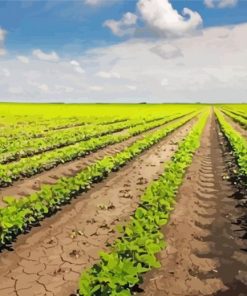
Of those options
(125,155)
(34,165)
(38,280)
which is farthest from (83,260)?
(125,155)

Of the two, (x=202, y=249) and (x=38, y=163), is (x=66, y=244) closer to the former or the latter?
(x=202, y=249)

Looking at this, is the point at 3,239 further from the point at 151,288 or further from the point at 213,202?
the point at 213,202

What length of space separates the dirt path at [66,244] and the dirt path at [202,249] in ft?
3.89

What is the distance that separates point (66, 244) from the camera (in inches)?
287

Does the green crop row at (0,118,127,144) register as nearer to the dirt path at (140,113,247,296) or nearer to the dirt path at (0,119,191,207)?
the dirt path at (0,119,191,207)

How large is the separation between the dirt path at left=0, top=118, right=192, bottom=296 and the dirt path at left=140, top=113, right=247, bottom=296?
1.19 metres

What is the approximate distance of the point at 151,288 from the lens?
571 centimetres

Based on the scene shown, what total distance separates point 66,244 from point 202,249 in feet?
8.14

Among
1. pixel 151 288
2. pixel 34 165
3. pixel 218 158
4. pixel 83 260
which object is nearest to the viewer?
pixel 151 288

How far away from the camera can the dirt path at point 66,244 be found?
584 centimetres

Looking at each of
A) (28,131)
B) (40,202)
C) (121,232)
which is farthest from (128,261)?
(28,131)

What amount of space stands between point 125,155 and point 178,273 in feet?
30.8

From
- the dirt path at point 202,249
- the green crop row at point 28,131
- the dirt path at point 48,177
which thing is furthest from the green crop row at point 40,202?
the green crop row at point 28,131

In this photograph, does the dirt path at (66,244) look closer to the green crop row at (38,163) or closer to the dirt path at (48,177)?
the dirt path at (48,177)
